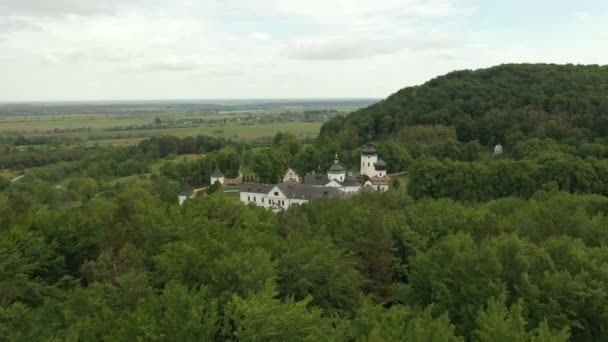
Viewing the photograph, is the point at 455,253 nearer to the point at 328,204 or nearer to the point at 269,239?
the point at 269,239

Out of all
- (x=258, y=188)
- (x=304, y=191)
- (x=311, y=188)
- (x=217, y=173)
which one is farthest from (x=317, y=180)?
(x=217, y=173)

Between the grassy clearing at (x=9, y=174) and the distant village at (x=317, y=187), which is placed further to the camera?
the grassy clearing at (x=9, y=174)

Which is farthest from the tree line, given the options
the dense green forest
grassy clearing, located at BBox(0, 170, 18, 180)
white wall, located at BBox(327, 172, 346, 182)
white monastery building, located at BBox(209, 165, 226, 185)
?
grassy clearing, located at BBox(0, 170, 18, 180)

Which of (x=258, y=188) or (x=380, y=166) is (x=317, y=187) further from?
(x=380, y=166)

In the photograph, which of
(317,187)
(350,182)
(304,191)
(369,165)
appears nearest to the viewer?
(304,191)

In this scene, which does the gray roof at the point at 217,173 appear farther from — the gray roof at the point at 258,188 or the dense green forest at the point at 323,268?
the dense green forest at the point at 323,268

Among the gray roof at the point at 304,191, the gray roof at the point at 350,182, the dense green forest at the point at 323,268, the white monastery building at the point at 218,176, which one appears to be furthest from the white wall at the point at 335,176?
the white monastery building at the point at 218,176
